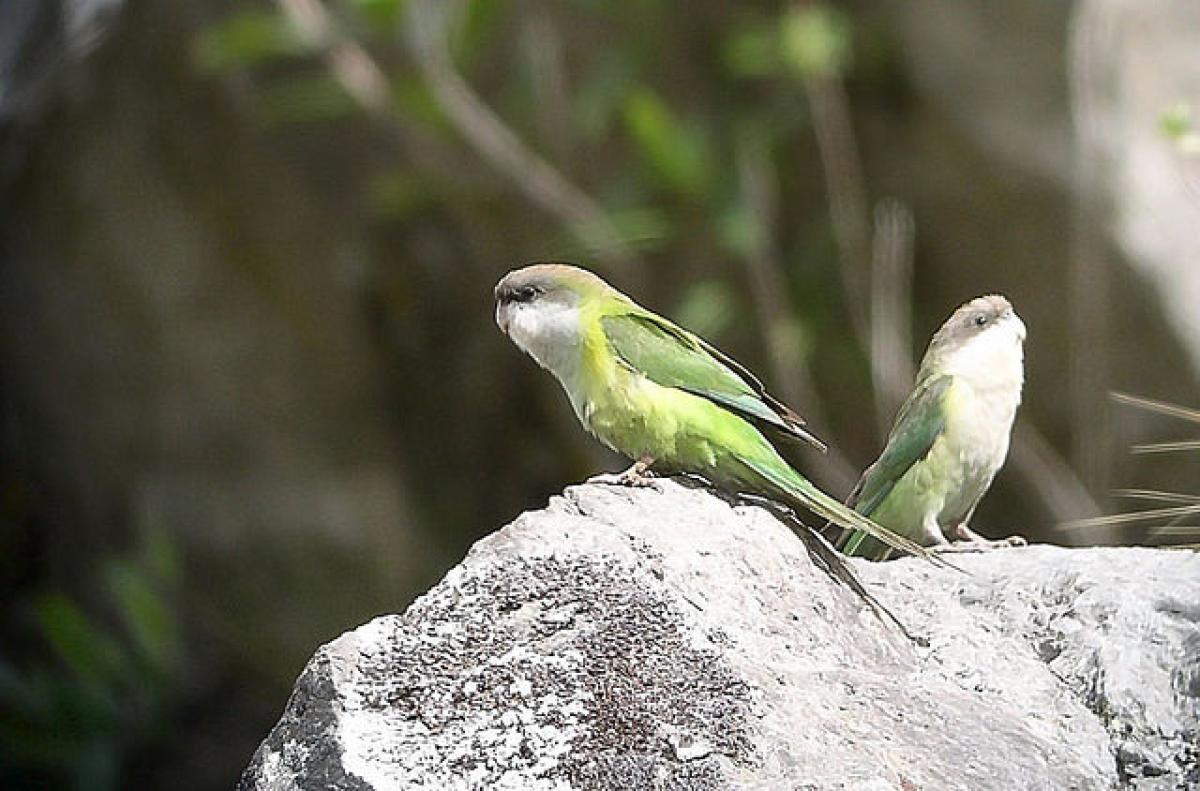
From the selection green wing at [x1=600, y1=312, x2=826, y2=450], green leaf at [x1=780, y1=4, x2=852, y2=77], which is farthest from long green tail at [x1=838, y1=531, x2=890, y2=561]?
green leaf at [x1=780, y1=4, x2=852, y2=77]

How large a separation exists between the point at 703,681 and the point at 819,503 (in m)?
0.60

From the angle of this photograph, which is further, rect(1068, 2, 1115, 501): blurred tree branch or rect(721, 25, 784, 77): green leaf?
rect(721, 25, 784, 77): green leaf

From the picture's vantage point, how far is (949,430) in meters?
3.51

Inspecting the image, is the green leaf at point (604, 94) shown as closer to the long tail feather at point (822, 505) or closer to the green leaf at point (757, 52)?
the green leaf at point (757, 52)

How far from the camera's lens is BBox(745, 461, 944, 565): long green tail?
2.70m

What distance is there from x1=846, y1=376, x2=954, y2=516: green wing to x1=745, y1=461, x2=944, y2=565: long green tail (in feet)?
2.06

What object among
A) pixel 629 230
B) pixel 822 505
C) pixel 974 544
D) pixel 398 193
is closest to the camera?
pixel 822 505

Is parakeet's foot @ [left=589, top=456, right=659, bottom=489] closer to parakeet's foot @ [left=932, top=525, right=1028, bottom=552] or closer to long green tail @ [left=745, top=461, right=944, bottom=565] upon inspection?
long green tail @ [left=745, top=461, right=944, bottom=565]

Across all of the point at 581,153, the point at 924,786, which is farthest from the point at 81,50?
the point at 924,786

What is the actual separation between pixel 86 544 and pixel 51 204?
143 centimetres

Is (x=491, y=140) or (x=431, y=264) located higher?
(x=491, y=140)

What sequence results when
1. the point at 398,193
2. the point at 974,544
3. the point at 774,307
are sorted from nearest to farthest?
the point at 974,544 < the point at 774,307 < the point at 398,193

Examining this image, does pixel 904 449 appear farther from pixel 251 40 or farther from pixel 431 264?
pixel 431 264

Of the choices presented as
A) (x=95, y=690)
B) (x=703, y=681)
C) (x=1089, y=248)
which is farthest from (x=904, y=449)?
(x=95, y=690)
